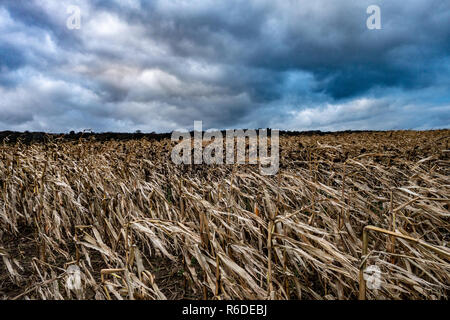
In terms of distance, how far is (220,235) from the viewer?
257 centimetres

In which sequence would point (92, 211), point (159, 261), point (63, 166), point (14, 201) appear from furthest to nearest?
point (63, 166)
point (14, 201)
point (92, 211)
point (159, 261)

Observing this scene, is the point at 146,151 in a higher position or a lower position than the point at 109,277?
higher

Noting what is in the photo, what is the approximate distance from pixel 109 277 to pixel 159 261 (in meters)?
0.64

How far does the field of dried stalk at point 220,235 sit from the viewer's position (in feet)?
6.88

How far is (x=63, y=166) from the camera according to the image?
5.65 m

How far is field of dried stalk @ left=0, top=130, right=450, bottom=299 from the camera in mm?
2098

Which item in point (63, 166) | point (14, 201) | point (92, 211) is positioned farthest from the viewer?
point (63, 166)

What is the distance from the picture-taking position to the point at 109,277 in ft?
9.79
